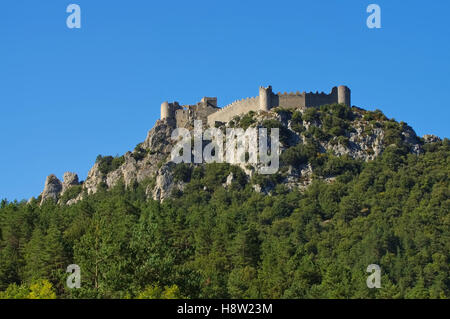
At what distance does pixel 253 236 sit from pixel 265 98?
179 ft

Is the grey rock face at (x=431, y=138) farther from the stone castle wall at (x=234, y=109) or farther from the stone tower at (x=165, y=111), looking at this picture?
the stone tower at (x=165, y=111)

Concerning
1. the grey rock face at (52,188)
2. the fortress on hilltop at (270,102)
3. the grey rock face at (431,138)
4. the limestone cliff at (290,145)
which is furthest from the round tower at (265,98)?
the grey rock face at (52,188)

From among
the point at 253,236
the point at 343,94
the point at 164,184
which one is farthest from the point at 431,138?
the point at 253,236

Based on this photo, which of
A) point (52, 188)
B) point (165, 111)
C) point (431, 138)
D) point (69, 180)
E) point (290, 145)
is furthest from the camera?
point (165, 111)

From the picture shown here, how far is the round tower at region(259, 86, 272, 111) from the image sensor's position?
424 ft

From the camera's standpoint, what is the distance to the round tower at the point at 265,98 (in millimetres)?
129250

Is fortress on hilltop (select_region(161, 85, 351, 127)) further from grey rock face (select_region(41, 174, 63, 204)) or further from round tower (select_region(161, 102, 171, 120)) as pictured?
grey rock face (select_region(41, 174, 63, 204))

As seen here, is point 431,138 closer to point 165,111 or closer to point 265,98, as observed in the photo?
point 265,98

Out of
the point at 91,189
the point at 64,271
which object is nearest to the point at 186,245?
the point at 64,271

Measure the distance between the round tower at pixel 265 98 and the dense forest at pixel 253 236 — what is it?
632 centimetres

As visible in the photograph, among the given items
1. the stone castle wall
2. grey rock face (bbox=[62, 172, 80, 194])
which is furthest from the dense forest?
grey rock face (bbox=[62, 172, 80, 194])

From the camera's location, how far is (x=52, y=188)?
136125 mm

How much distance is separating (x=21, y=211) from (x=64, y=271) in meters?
20.8

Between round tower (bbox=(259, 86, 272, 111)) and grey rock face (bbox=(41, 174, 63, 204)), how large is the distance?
29.8 metres
